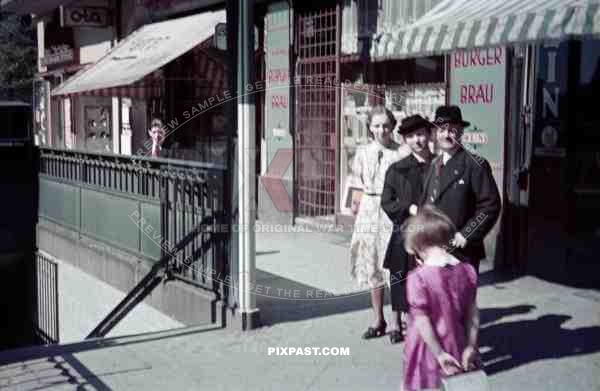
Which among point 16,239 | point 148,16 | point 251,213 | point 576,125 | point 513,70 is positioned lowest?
point 16,239

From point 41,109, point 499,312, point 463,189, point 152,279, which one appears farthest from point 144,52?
point 463,189

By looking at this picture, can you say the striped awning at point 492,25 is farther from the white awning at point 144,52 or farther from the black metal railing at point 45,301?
the white awning at point 144,52

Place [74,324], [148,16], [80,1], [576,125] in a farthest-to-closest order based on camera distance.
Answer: [80,1] < [148,16] < [74,324] < [576,125]

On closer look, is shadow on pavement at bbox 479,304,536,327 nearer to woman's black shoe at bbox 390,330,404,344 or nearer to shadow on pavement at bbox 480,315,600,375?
shadow on pavement at bbox 480,315,600,375

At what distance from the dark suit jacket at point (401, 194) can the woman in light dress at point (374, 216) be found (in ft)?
0.72

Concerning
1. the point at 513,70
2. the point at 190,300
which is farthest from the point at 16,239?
the point at 513,70

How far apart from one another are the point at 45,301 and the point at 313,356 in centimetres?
752

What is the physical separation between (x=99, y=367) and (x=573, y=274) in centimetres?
468

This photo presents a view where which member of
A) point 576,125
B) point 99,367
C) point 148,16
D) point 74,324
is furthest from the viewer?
point 148,16

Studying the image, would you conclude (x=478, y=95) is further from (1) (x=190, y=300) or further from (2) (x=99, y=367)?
(2) (x=99, y=367)

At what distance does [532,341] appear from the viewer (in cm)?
590

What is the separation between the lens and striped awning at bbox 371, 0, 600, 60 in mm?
5105

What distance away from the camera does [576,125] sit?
303 inches

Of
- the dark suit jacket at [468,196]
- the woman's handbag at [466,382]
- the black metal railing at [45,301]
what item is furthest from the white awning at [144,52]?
the woman's handbag at [466,382]
